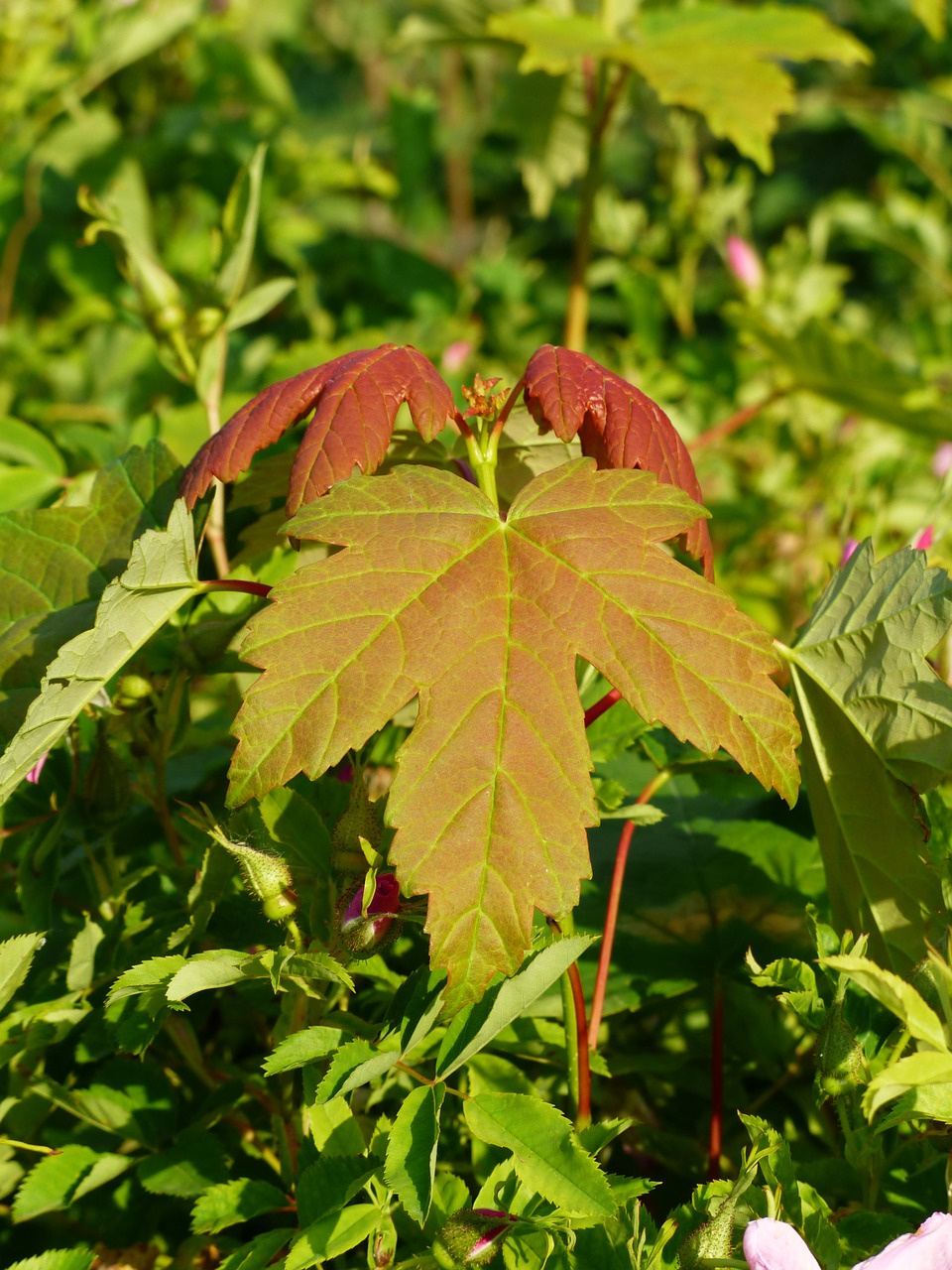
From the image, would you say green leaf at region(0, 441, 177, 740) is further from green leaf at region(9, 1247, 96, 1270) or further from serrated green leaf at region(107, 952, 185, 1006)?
→ green leaf at region(9, 1247, 96, 1270)

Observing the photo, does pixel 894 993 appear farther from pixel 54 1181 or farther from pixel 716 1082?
pixel 54 1181

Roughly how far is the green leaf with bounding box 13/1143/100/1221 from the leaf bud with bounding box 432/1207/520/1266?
1.00ft

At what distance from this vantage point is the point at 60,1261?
0.70 m

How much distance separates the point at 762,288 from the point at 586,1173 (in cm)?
198

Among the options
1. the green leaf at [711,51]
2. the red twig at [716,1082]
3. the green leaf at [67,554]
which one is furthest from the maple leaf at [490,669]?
the green leaf at [711,51]

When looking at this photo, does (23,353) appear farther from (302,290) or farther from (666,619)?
(666,619)

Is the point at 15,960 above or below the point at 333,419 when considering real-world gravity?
below

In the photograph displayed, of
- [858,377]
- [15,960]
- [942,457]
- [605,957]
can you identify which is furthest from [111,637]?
[942,457]

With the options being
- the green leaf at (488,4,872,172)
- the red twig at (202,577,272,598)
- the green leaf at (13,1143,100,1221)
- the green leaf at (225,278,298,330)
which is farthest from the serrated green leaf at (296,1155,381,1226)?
the green leaf at (488,4,872,172)

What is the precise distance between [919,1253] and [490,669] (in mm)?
367

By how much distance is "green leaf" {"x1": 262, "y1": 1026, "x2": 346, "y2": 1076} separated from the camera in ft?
2.15

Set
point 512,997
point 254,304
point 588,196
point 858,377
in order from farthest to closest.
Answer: point 588,196 → point 858,377 → point 254,304 → point 512,997

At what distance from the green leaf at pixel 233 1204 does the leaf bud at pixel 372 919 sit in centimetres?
18

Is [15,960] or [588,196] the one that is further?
[588,196]
